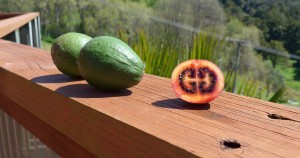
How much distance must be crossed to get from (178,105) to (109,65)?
0.62ft

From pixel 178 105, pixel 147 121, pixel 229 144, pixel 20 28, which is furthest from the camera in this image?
pixel 20 28

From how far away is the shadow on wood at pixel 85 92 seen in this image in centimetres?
77

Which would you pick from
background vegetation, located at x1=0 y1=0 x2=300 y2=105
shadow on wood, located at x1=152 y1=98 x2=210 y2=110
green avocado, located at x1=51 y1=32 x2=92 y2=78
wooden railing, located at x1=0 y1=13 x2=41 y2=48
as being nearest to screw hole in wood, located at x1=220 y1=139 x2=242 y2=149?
shadow on wood, located at x1=152 y1=98 x2=210 y2=110

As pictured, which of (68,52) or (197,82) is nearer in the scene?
(197,82)

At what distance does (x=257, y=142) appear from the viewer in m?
0.49

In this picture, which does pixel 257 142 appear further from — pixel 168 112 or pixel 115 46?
pixel 115 46

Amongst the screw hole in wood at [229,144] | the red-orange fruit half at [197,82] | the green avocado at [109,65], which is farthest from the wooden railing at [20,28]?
the screw hole in wood at [229,144]

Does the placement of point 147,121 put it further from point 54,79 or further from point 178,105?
point 54,79

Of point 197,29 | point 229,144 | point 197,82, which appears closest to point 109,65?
point 197,82

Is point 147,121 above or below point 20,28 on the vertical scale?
above

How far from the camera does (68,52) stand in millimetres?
901

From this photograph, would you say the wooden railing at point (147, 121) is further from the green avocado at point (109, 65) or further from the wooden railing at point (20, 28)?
the wooden railing at point (20, 28)

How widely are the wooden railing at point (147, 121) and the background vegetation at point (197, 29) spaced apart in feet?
4.19

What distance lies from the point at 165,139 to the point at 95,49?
1.17 feet
